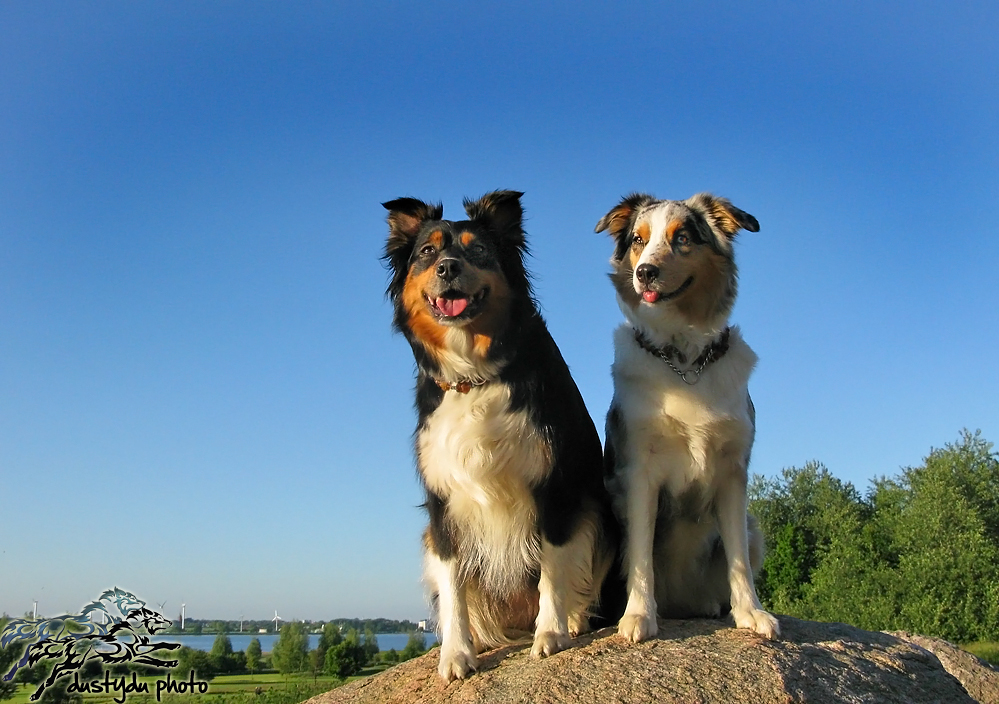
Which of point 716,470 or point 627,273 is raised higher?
point 627,273

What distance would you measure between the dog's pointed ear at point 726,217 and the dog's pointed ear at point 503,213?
4.17 feet

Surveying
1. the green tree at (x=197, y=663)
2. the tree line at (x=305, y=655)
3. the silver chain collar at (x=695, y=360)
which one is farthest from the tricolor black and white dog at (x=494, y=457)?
the tree line at (x=305, y=655)

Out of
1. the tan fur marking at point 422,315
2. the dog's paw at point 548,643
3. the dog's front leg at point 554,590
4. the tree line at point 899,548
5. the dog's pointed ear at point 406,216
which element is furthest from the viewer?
the tree line at point 899,548

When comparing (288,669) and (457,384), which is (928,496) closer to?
(288,669)

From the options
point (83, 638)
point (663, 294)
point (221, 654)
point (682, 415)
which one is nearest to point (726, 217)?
point (663, 294)

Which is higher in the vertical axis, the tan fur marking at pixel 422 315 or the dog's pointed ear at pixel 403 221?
the dog's pointed ear at pixel 403 221

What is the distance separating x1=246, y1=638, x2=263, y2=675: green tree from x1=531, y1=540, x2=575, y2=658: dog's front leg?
15615mm

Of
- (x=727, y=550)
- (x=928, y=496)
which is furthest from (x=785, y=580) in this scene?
(x=727, y=550)

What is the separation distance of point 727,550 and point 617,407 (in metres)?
1.23

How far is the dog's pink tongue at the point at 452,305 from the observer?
5.37 meters

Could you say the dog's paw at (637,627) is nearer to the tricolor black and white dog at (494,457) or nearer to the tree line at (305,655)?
the tricolor black and white dog at (494,457)

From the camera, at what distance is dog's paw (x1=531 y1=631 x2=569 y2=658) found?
515cm

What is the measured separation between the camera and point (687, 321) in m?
5.70

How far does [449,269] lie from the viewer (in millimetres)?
5359
